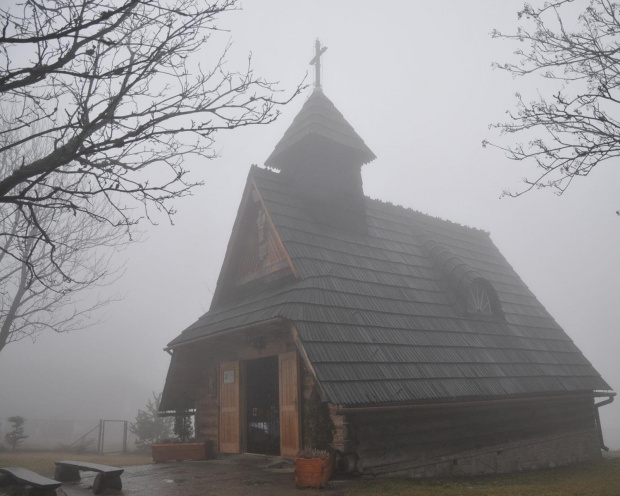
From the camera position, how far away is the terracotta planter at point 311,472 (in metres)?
7.47

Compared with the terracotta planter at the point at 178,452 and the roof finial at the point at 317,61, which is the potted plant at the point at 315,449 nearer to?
the terracotta planter at the point at 178,452

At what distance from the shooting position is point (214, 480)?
8328 mm

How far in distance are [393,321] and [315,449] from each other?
3509 mm

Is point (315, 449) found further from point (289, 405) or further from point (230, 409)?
point (230, 409)

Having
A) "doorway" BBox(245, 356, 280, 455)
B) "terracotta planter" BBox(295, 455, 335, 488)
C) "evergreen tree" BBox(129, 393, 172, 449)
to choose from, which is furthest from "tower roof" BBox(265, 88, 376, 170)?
"evergreen tree" BBox(129, 393, 172, 449)

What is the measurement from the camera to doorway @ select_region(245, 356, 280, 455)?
11008 mm

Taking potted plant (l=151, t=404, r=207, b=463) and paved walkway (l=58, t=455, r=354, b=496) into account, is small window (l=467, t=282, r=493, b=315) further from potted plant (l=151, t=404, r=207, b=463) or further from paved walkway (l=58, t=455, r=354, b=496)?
potted plant (l=151, t=404, r=207, b=463)

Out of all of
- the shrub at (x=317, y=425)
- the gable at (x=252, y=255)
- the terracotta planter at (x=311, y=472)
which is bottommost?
the terracotta planter at (x=311, y=472)

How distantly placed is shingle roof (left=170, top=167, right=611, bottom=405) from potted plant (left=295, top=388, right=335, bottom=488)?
0.96 m

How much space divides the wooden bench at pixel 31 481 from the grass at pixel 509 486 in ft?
14.1

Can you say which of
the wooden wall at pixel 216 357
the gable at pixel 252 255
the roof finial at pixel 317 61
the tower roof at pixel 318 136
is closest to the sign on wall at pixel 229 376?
the wooden wall at pixel 216 357

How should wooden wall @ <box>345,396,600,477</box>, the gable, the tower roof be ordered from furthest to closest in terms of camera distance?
1. the tower roof
2. the gable
3. wooden wall @ <box>345,396,600,477</box>

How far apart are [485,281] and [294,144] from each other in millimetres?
6704

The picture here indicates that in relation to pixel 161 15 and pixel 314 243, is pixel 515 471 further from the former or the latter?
pixel 161 15
